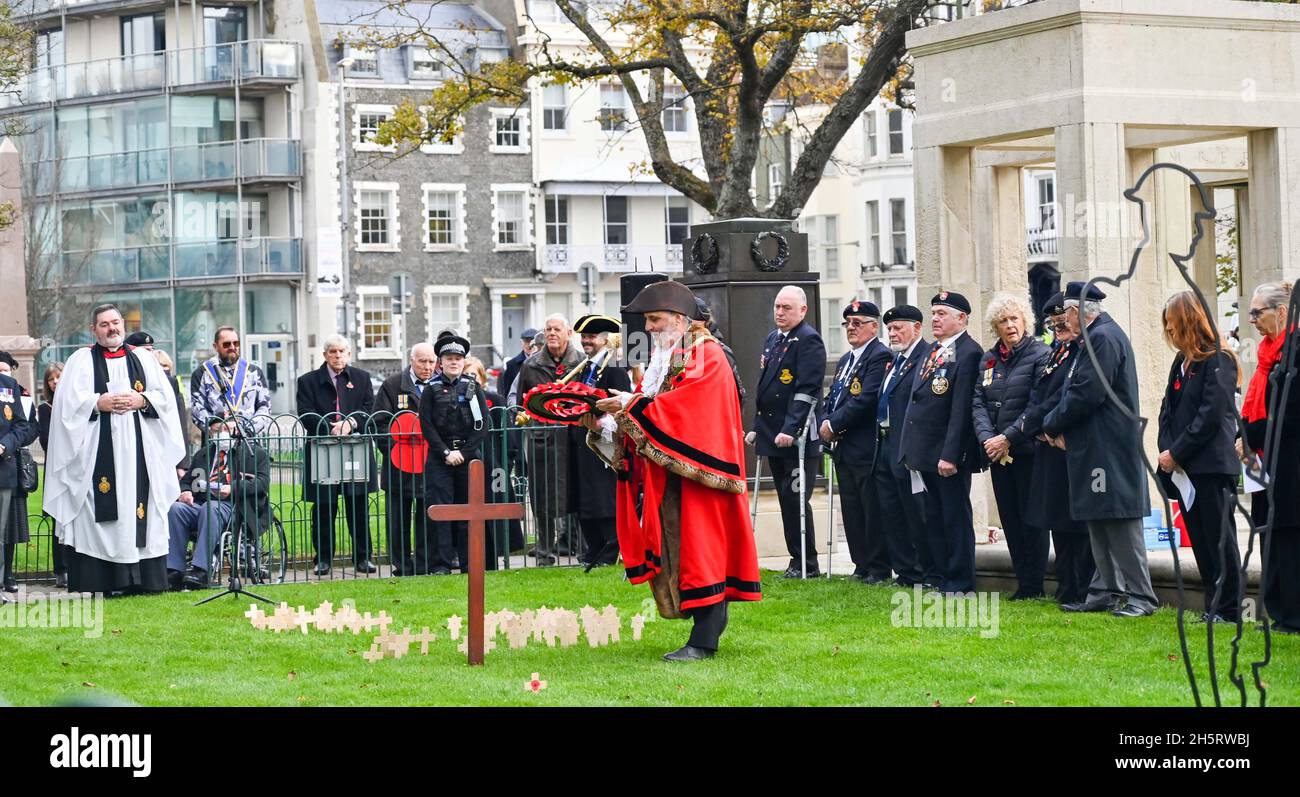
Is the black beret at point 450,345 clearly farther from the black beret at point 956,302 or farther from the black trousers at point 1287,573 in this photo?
the black trousers at point 1287,573

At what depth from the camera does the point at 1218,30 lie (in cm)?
1397

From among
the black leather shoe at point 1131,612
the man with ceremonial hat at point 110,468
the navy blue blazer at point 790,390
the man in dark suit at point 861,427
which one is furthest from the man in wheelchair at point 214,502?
the black leather shoe at point 1131,612

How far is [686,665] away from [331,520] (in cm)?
664

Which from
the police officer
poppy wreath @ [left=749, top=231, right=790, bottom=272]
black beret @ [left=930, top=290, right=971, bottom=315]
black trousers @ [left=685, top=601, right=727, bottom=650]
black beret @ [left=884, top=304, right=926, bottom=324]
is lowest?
black trousers @ [left=685, top=601, right=727, bottom=650]

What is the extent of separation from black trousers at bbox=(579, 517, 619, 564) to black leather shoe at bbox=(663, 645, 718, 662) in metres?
5.24

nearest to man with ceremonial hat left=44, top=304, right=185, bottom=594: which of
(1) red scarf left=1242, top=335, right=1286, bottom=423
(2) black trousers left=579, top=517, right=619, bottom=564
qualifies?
(2) black trousers left=579, top=517, right=619, bottom=564

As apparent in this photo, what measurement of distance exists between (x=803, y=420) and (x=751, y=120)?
9.78m

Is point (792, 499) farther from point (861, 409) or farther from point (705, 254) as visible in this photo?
point (705, 254)

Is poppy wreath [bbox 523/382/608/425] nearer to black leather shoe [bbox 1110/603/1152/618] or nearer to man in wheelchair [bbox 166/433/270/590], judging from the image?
black leather shoe [bbox 1110/603/1152/618]

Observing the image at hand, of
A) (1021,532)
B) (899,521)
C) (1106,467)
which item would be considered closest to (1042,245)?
(899,521)

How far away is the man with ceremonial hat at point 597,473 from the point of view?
15.2 m

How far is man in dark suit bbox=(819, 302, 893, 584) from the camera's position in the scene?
13.7m
